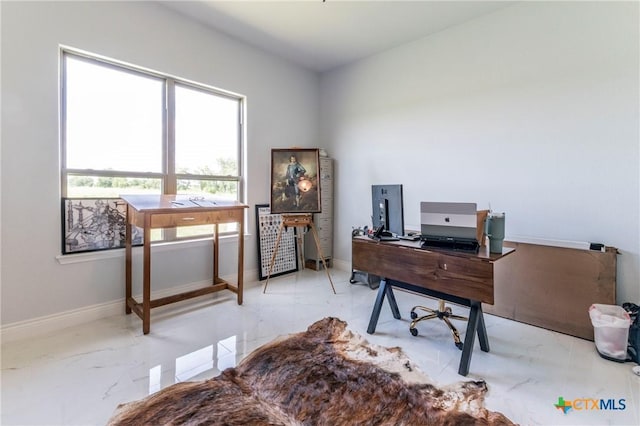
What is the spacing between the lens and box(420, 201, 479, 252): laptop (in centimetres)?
198

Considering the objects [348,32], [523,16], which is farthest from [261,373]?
[523,16]

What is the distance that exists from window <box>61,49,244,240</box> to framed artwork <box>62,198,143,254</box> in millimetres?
101

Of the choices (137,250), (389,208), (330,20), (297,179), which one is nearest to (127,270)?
(137,250)

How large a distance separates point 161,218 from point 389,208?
1953 mm

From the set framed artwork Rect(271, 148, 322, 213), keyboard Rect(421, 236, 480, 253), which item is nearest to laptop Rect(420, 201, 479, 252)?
keyboard Rect(421, 236, 480, 253)

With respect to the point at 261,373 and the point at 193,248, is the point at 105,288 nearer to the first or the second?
the point at 193,248

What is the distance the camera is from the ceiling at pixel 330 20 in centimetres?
281

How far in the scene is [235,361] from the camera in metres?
2.00

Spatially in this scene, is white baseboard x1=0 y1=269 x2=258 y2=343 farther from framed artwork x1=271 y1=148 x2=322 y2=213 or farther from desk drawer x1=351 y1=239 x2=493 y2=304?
desk drawer x1=351 y1=239 x2=493 y2=304

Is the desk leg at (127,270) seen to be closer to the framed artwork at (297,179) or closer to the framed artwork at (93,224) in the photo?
the framed artwork at (93,224)

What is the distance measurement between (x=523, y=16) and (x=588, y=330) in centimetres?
287

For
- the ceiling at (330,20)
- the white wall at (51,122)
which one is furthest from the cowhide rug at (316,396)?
the ceiling at (330,20)

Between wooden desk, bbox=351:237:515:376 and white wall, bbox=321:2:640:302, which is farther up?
white wall, bbox=321:2:640:302

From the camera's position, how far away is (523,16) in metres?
2.71
